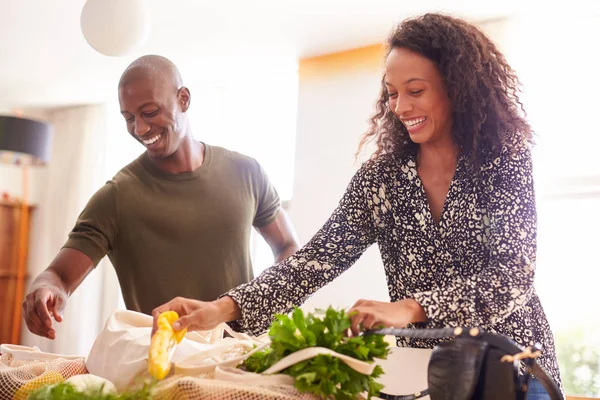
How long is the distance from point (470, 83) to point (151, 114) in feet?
3.17

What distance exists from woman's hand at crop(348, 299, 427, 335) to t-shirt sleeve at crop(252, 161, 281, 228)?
115cm

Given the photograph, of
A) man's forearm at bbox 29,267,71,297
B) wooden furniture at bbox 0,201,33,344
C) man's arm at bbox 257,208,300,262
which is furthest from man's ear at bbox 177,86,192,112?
wooden furniture at bbox 0,201,33,344

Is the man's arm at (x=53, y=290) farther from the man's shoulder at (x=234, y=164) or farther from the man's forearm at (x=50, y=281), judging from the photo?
the man's shoulder at (x=234, y=164)

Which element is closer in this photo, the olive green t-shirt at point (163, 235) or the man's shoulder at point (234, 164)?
the olive green t-shirt at point (163, 235)

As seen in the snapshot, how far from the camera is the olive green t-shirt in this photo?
6.47ft

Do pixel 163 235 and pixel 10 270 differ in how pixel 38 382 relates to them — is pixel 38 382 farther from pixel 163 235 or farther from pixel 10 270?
pixel 10 270

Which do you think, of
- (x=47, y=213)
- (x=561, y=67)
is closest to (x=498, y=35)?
(x=561, y=67)

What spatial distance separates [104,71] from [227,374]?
5.79m

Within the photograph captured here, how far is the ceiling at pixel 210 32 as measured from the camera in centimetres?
485

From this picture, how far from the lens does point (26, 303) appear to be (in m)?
1.65

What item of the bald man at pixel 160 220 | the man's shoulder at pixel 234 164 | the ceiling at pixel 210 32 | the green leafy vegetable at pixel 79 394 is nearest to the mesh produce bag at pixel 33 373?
the green leafy vegetable at pixel 79 394

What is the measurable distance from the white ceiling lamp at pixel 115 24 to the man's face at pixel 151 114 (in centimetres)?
87

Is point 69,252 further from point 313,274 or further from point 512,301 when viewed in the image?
point 512,301

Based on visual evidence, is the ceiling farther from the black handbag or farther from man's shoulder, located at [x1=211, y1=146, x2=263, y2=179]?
the black handbag
